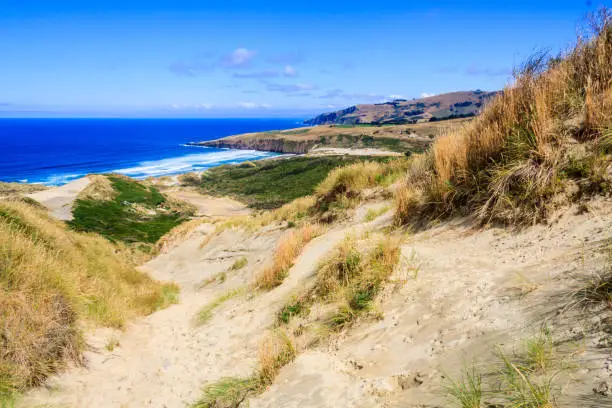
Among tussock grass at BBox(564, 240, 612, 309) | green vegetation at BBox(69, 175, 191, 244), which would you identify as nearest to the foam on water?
green vegetation at BBox(69, 175, 191, 244)

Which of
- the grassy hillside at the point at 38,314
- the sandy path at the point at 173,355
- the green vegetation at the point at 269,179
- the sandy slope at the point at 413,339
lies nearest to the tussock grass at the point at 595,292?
the sandy slope at the point at 413,339

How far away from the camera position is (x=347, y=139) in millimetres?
118938

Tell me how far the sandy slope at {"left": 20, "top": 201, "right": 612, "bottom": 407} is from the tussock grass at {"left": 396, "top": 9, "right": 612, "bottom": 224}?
1.68 feet

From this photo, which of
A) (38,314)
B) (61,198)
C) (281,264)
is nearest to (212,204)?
(61,198)

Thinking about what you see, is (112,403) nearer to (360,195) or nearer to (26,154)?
(360,195)

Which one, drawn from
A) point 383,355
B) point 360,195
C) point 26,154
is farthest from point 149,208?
point 26,154

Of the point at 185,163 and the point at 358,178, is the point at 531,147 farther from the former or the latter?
the point at 185,163

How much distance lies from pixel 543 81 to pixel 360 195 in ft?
23.8

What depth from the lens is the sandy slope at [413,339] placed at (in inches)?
125

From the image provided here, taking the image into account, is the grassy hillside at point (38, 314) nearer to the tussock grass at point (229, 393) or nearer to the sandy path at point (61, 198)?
the tussock grass at point (229, 393)

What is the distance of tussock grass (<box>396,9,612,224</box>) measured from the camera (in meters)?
5.08

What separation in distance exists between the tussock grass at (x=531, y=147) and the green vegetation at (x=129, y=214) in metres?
28.1

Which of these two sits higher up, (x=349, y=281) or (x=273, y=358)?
(x=349, y=281)

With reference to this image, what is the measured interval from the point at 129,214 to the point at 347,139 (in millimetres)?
85499
